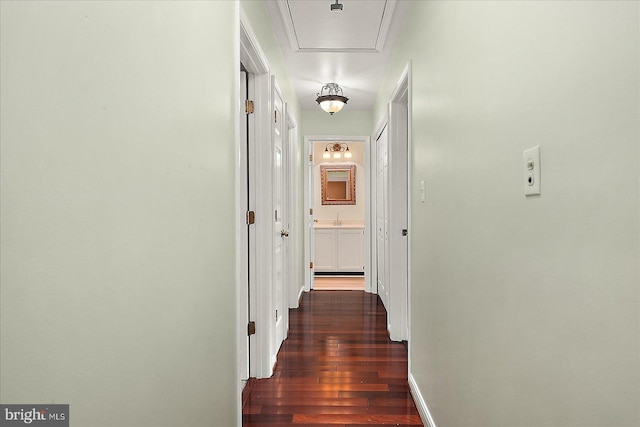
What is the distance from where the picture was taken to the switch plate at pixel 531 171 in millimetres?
1014

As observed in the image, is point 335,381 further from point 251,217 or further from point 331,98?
point 331,98

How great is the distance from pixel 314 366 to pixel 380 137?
275cm

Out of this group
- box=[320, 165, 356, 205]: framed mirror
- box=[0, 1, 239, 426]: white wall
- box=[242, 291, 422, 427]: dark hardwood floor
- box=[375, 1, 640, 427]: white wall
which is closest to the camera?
box=[0, 1, 239, 426]: white wall

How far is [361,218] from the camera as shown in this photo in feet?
24.2

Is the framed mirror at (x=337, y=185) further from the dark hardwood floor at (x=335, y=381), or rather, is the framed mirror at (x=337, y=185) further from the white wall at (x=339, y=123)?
the dark hardwood floor at (x=335, y=381)

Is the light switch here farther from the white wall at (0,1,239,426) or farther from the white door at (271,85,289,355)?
the white door at (271,85,289,355)

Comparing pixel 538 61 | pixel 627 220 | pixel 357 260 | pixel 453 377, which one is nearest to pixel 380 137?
pixel 357 260

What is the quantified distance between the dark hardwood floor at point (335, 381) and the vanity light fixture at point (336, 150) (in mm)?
3513

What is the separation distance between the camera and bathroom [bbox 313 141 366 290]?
6.93 metres

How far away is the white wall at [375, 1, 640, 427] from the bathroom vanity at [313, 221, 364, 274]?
16.3 feet

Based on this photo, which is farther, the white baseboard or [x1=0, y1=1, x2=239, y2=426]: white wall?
the white baseboard

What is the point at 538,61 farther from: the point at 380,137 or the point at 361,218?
the point at 361,218

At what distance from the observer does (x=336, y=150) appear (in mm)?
7043

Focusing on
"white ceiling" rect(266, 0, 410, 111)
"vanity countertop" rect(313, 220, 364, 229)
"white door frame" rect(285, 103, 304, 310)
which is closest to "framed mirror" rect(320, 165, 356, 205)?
"vanity countertop" rect(313, 220, 364, 229)
